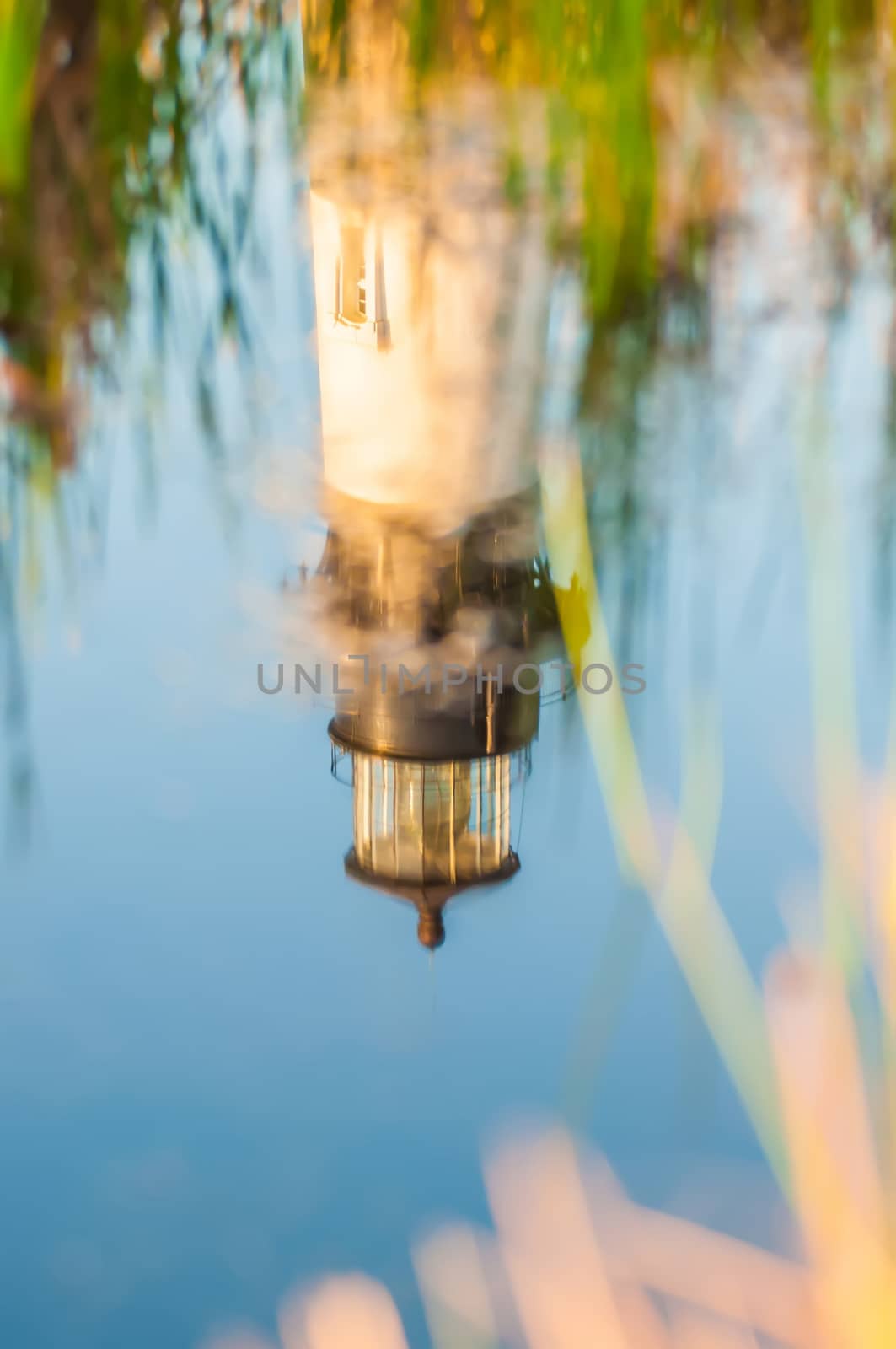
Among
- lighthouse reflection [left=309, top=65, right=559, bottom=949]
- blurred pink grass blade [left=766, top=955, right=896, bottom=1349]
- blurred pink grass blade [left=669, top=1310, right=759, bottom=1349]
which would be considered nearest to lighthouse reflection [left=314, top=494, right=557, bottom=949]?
lighthouse reflection [left=309, top=65, right=559, bottom=949]

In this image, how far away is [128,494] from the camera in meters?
1.40

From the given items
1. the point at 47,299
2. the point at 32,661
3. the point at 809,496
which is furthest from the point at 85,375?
the point at 809,496

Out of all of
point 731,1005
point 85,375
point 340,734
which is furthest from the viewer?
point 85,375

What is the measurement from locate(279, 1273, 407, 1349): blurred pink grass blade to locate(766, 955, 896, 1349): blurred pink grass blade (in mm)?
257

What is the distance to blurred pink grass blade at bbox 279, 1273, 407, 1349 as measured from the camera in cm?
86

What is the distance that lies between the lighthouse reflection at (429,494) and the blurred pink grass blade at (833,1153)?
25 cm

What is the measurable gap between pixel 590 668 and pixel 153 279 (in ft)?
2.28

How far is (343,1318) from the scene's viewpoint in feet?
2.85

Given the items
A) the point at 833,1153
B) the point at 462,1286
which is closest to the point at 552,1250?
the point at 462,1286

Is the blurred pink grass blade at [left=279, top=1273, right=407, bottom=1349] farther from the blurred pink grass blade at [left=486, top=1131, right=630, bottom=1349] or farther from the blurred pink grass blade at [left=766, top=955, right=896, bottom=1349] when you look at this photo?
the blurred pink grass blade at [left=766, top=955, right=896, bottom=1349]

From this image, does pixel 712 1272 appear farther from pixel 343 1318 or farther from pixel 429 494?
pixel 429 494

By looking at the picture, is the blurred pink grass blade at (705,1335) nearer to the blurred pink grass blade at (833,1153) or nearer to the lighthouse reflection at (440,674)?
the blurred pink grass blade at (833,1153)

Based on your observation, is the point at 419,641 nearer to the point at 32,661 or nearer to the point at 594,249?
the point at 32,661

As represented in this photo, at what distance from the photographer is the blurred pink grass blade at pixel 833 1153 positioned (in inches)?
35.3
